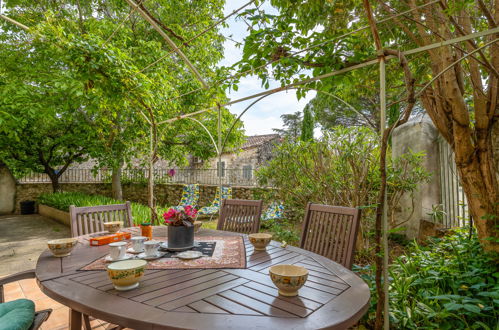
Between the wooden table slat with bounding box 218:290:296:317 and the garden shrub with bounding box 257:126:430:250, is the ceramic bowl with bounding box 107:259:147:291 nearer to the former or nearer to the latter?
the wooden table slat with bounding box 218:290:296:317

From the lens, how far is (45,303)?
8.17 feet

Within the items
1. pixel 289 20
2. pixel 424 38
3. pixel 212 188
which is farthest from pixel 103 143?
pixel 424 38

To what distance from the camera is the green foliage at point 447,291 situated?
165cm

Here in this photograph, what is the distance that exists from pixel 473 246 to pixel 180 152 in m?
7.72

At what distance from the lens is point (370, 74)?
3449 mm

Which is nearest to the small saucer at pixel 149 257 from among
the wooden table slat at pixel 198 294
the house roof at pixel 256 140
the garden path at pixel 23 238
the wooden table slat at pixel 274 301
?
the wooden table slat at pixel 198 294

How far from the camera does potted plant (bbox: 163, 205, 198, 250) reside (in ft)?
5.47

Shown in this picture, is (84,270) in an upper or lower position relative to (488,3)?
lower

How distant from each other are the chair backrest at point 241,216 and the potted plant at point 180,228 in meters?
0.77

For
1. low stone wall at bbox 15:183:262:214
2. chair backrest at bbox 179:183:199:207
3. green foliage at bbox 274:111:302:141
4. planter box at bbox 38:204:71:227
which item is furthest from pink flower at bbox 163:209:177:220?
green foliage at bbox 274:111:302:141

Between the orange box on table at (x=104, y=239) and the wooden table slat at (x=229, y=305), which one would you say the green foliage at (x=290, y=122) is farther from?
the wooden table slat at (x=229, y=305)

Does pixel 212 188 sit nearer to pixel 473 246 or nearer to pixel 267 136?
pixel 473 246

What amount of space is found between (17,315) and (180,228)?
2.64 feet

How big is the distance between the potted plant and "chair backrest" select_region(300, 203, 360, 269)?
0.82m
